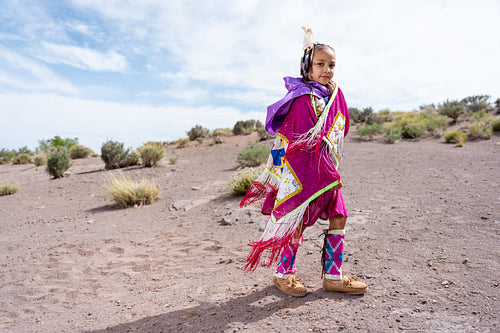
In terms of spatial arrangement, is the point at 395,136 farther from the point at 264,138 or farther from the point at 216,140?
the point at 216,140

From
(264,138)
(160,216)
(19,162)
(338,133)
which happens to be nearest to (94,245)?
(160,216)

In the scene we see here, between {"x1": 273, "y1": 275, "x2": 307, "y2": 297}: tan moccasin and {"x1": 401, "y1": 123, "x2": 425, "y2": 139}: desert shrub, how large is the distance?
1319cm

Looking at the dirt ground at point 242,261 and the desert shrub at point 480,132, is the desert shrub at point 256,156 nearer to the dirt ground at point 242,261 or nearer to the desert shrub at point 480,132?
the dirt ground at point 242,261

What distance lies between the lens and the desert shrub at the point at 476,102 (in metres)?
20.5

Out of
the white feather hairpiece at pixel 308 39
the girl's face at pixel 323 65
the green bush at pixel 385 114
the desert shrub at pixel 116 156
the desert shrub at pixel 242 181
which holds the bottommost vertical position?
the desert shrub at pixel 242 181

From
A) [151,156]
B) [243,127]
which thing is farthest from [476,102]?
[151,156]

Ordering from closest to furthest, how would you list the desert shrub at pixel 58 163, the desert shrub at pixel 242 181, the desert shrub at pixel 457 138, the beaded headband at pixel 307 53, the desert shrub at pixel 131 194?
the beaded headband at pixel 307 53, the desert shrub at pixel 242 181, the desert shrub at pixel 131 194, the desert shrub at pixel 457 138, the desert shrub at pixel 58 163

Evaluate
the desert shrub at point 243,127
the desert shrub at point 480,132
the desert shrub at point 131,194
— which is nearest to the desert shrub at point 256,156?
the desert shrub at point 131,194

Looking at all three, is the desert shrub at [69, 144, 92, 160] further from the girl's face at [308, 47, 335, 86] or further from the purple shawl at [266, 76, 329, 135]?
the girl's face at [308, 47, 335, 86]

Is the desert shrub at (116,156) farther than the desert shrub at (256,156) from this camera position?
Yes

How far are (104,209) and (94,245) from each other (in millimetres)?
2905

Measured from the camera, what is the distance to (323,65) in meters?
2.77

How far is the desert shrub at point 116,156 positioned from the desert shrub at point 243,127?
971 cm

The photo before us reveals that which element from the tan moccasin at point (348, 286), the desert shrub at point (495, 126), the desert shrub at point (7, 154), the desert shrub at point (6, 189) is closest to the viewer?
the tan moccasin at point (348, 286)
